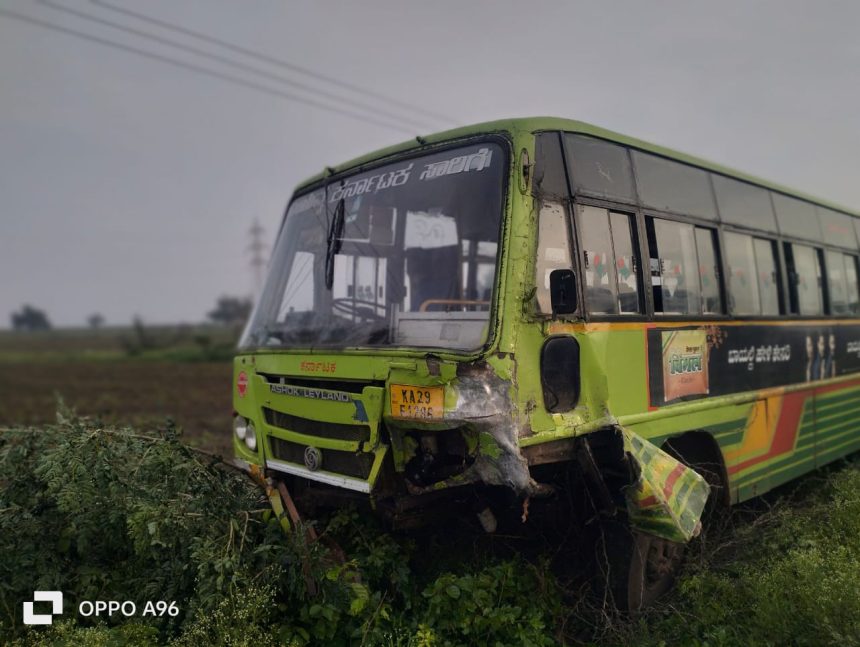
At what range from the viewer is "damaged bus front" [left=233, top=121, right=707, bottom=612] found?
11.8 feet

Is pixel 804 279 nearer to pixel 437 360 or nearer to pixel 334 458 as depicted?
pixel 437 360

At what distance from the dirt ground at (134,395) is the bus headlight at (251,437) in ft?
12.8

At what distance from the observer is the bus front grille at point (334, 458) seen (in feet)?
12.8

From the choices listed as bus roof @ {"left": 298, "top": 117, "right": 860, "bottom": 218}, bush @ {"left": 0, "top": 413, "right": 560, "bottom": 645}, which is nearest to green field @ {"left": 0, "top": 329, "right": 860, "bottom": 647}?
bush @ {"left": 0, "top": 413, "right": 560, "bottom": 645}

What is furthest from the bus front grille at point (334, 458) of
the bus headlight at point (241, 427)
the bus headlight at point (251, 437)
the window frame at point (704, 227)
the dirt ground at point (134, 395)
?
the dirt ground at point (134, 395)

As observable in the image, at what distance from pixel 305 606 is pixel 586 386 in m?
2.03

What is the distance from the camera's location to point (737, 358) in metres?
5.54

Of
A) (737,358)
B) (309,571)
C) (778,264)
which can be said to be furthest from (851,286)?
(309,571)

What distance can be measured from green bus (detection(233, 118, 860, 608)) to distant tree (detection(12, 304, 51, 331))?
126 meters

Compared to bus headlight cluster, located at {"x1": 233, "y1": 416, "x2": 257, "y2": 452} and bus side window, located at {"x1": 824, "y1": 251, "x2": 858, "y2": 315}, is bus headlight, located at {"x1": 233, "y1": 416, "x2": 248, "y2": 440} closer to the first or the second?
bus headlight cluster, located at {"x1": 233, "y1": 416, "x2": 257, "y2": 452}

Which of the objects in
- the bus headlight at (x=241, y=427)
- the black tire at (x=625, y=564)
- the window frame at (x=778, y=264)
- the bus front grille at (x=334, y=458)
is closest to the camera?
the bus front grille at (x=334, y=458)

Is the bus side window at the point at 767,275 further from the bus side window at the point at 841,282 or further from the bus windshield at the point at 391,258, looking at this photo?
the bus windshield at the point at 391,258

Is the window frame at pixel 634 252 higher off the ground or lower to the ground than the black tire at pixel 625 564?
higher

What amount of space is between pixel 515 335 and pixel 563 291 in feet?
1.12
